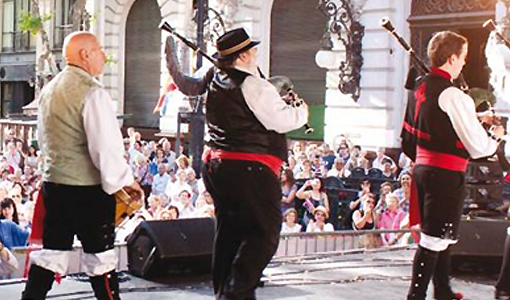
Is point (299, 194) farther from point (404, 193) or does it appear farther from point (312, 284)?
point (312, 284)

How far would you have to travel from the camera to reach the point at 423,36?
17.3m

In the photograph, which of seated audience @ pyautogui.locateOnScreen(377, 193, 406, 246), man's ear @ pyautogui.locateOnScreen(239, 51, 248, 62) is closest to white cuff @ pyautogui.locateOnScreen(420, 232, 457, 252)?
man's ear @ pyautogui.locateOnScreen(239, 51, 248, 62)

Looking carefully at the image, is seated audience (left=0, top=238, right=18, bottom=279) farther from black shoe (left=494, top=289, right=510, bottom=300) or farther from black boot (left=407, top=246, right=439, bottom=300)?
black shoe (left=494, top=289, right=510, bottom=300)

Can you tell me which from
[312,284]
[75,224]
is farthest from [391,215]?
[75,224]

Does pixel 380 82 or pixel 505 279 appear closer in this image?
pixel 505 279

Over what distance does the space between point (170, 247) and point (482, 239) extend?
279cm

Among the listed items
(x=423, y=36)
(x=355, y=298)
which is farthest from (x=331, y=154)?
(x=355, y=298)

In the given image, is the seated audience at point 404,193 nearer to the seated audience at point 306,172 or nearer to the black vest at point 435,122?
the seated audience at point 306,172

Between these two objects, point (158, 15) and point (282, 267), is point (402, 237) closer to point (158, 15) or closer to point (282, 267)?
point (282, 267)

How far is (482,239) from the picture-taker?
24.9 feet

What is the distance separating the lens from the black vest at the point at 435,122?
219 inches

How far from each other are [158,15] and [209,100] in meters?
21.5

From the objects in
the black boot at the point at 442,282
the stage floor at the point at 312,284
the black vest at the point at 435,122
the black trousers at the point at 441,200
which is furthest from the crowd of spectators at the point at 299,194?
the black vest at the point at 435,122

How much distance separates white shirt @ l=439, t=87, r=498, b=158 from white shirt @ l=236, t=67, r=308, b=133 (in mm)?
1022
